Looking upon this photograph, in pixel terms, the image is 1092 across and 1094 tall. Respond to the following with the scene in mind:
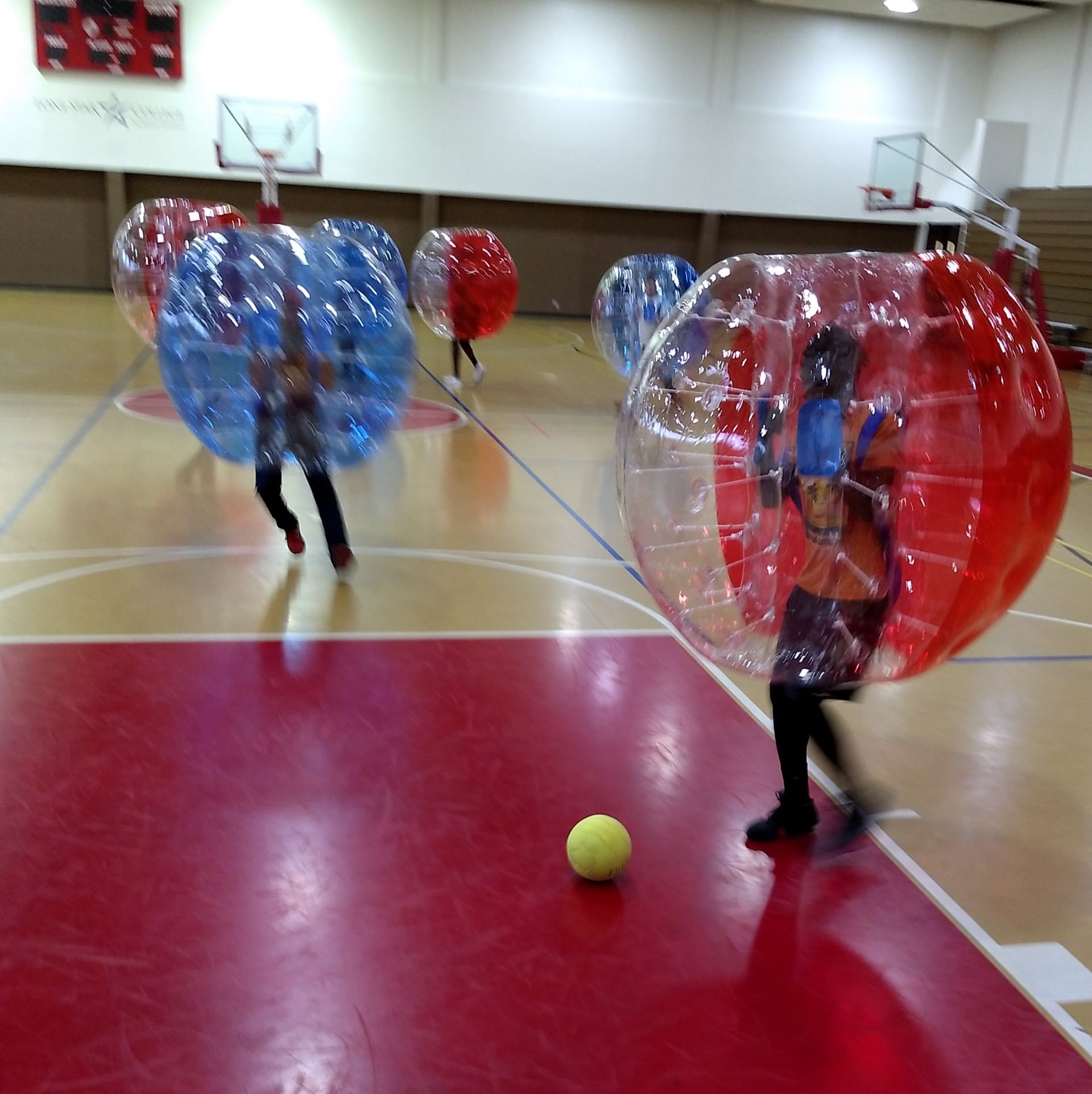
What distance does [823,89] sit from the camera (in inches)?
620

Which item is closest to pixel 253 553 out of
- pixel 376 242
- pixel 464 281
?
pixel 464 281

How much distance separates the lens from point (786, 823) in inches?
98.2

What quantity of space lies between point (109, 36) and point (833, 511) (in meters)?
14.9

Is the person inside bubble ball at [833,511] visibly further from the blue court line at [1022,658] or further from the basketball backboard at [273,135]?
the basketball backboard at [273,135]

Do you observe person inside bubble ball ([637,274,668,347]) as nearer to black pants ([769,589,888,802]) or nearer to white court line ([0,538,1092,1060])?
white court line ([0,538,1092,1060])

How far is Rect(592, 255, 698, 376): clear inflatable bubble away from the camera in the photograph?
688cm

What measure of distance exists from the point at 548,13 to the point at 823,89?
4199 mm

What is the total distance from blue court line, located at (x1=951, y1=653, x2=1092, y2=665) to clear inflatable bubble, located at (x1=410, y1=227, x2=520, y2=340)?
5.01 m

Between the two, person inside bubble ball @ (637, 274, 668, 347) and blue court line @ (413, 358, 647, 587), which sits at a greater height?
person inside bubble ball @ (637, 274, 668, 347)

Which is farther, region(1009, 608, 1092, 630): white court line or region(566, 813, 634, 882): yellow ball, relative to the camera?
region(1009, 608, 1092, 630): white court line

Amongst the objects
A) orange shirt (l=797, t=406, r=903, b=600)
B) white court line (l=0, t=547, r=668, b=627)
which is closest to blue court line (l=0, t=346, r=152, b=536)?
white court line (l=0, t=547, r=668, b=627)

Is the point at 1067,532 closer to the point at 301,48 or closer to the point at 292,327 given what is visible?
the point at 292,327

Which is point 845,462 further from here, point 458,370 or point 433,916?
point 458,370

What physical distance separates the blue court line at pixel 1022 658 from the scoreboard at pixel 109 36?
46.3ft
